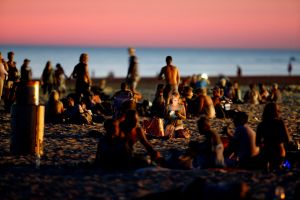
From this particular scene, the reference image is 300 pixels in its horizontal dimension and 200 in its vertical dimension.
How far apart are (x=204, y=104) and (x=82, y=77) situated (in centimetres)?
321

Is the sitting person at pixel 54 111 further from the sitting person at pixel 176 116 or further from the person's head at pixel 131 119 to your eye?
the person's head at pixel 131 119

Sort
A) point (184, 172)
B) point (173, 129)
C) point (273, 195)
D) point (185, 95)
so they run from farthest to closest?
1. point (185, 95)
2. point (173, 129)
3. point (184, 172)
4. point (273, 195)

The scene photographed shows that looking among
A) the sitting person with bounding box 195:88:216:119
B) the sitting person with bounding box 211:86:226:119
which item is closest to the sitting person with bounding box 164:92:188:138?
the sitting person with bounding box 195:88:216:119

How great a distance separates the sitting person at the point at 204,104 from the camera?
1672 cm

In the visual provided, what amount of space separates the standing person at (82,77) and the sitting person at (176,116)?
2734 millimetres

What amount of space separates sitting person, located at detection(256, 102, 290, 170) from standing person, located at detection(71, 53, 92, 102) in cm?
815

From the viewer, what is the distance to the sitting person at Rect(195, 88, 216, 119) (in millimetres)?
16719

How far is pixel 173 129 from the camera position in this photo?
45.2ft

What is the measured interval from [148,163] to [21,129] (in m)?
2.52

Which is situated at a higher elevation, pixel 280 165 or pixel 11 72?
pixel 11 72

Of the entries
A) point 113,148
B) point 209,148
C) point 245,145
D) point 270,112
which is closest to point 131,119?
point 113,148

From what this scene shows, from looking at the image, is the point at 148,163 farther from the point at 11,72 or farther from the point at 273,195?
the point at 11,72

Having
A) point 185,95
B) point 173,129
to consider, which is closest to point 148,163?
point 173,129

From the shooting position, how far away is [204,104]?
16875mm
